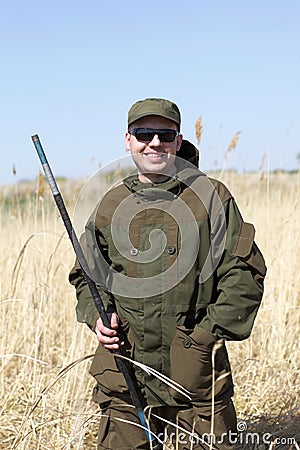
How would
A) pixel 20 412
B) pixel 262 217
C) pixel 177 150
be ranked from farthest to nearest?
pixel 262 217 < pixel 20 412 < pixel 177 150

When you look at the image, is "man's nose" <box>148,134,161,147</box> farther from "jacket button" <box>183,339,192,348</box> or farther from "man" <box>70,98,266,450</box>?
"jacket button" <box>183,339,192,348</box>

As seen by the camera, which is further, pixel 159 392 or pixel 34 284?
pixel 34 284

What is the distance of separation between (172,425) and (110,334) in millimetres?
404

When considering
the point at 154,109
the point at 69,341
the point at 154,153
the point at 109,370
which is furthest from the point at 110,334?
the point at 69,341

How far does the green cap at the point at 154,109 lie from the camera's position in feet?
6.61

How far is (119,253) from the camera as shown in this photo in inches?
80.7

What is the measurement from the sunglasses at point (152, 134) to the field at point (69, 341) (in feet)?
3.24

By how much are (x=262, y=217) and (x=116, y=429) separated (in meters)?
2.73

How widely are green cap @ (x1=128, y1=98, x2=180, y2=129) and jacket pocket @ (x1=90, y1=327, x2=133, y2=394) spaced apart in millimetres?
687

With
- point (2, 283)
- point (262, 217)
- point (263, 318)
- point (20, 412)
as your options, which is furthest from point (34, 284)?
point (262, 217)

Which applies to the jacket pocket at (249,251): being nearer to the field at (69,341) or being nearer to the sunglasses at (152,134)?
the sunglasses at (152,134)

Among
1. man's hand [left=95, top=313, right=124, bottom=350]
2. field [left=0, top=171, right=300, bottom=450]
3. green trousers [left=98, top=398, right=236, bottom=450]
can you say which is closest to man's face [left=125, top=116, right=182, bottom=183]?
man's hand [left=95, top=313, right=124, bottom=350]

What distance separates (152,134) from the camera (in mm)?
2039

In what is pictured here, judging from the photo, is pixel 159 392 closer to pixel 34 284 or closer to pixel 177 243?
pixel 177 243
